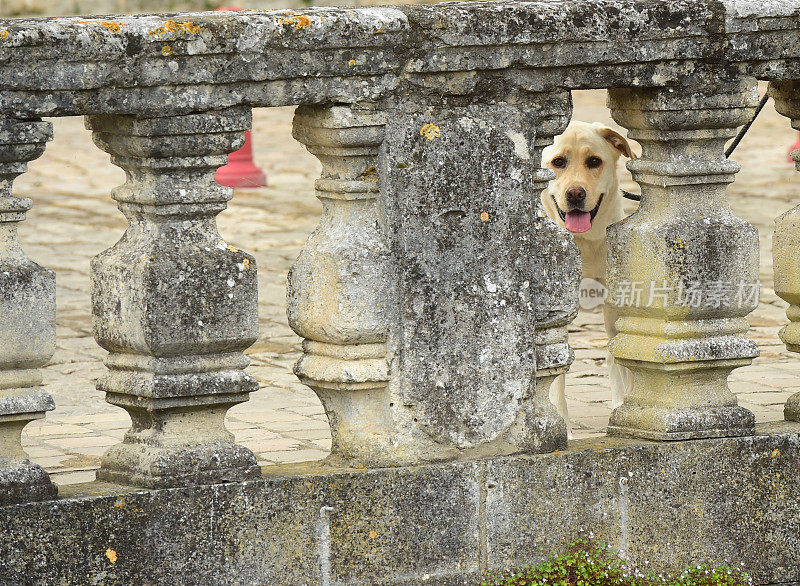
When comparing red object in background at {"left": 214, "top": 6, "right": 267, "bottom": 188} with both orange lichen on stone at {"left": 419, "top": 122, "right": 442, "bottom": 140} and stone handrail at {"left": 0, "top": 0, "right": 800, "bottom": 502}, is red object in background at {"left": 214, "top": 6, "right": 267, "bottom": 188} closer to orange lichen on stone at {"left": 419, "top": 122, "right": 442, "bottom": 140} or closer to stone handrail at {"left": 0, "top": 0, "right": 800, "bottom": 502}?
stone handrail at {"left": 0, "top": 0, "right": 800, "bottom": 502}

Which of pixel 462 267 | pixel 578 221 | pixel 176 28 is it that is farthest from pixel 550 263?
pixel 578 221

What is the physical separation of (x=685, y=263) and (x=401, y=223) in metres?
0.87

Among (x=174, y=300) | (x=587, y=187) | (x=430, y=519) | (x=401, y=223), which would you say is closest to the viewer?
(x=174, y=300)

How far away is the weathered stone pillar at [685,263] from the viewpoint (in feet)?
13.7

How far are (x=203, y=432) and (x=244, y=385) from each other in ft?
0.55

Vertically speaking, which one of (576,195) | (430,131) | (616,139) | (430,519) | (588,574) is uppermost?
(430,131)

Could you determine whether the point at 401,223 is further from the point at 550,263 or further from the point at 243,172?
the point at 243,172

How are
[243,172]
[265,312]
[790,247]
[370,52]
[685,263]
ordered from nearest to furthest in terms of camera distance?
[370,52], [685,263], [790,247], [265,312], [243,172]

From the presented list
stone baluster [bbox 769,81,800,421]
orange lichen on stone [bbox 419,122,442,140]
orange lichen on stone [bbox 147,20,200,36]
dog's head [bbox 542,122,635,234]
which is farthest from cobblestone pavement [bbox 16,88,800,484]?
orange lichen on stone [bbox 147,20,200,36]

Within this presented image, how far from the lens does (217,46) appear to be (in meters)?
3.58

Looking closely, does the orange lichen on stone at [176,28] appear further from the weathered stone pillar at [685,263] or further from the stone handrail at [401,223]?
the weathered stone pillar at [685,263]

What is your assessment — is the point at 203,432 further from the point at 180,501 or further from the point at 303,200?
the point at 303,200

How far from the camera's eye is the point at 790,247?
14.9ft

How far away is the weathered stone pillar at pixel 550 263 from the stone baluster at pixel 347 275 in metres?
0.47
